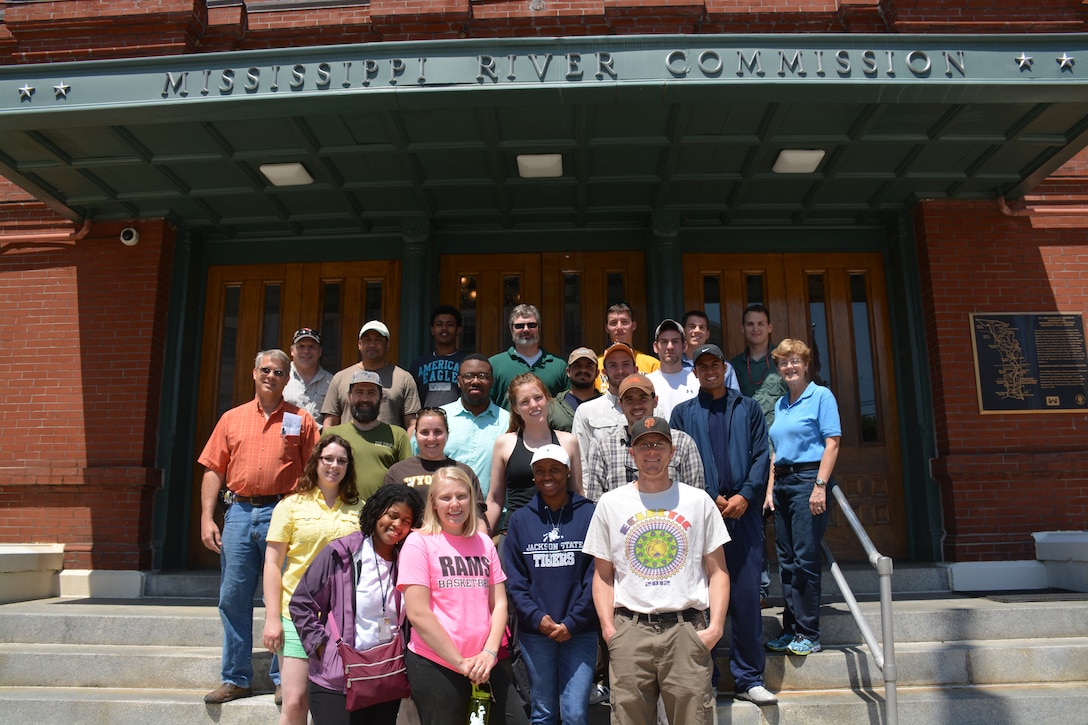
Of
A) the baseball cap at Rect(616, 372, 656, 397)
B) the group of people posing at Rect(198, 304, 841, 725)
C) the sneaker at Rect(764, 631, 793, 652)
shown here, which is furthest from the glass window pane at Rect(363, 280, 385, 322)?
the sneaker at Rect(764, 631, 793, 652)

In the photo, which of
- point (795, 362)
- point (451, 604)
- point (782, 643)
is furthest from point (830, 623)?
point (451, 604)

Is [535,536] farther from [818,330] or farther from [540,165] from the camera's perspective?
[818,330]

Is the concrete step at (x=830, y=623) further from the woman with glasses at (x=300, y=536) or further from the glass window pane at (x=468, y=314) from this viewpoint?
the glass window pane at (x=468, y=314)

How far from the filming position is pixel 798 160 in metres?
6.73

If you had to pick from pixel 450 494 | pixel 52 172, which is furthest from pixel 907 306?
pixel 52 172

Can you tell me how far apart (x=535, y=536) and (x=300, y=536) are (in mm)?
1204

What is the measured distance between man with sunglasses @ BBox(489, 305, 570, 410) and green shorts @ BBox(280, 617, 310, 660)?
2350mm

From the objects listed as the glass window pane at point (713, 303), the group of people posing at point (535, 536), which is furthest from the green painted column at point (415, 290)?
the glass window pane at point (713, 303)

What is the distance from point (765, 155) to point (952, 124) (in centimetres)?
144

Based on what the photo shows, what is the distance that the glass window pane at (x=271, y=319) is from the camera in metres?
8.21

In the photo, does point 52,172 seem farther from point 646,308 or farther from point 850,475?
point 850,475

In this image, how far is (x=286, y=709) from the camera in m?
3.75

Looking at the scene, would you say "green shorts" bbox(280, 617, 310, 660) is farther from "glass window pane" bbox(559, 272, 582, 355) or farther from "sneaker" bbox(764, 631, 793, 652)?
"glass window pane" bbox(559, 272, 582, 355)

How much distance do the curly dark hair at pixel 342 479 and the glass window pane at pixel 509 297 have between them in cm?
400
